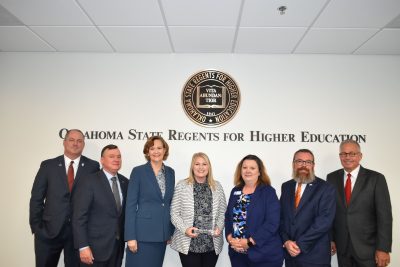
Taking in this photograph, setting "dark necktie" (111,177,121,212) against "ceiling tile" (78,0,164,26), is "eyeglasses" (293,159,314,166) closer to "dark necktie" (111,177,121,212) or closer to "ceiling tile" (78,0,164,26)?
"dark necktie" (111,177,121,212)

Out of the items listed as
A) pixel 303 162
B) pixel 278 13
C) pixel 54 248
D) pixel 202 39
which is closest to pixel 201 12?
pixel 202 39

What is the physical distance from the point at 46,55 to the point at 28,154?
128cm

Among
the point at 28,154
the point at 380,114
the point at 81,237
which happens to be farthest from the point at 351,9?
the point at 28,154

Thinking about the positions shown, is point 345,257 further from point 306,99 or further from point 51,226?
point 51,226

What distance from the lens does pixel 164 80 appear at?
12.4 ft

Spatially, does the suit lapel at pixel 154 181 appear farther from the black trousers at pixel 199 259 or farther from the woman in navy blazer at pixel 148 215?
the black trousers at pixel 199 259

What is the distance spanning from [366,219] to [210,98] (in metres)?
2.14

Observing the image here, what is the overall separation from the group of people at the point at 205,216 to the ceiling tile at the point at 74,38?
1.37 metres

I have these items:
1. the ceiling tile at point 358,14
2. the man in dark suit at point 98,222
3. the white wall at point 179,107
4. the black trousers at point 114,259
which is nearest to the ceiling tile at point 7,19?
the white wall at point 179,107

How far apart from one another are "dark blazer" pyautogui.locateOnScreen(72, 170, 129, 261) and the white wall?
96 centimetres

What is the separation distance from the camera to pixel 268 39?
338 cm

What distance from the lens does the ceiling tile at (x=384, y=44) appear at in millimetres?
3227

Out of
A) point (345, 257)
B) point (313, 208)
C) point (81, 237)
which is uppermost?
point (313, 208)

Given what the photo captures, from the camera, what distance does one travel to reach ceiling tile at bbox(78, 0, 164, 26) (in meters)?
2.69
